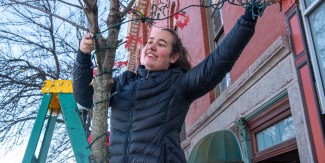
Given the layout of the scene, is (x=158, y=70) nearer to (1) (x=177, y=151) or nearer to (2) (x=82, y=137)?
(1) (x=177, y=151)

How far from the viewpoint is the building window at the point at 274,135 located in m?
4.56

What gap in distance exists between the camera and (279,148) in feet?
15.6

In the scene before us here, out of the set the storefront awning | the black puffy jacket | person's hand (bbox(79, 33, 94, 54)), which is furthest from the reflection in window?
person's hand (bbox(79, 33, 94, 54))

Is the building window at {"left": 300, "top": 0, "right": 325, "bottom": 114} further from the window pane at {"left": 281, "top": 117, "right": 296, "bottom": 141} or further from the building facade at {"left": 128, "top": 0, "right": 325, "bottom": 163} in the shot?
the window pane at {"left": 281, "top": 117, "right": 296, "bottom": 141}

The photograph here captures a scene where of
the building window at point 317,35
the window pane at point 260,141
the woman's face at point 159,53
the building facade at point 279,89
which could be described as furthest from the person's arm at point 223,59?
the window pane at point 260,141

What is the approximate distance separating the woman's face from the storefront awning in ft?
11.2

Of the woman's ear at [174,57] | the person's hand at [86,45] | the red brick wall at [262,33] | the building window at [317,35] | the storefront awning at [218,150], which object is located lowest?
the person's hand at [86,45]

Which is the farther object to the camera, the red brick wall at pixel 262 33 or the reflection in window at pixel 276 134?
the red brick wall at pixel 262 33

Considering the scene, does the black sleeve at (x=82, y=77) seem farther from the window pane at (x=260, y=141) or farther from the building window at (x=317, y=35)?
the window pane at (x=260, y=141)

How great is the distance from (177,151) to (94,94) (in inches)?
26.1

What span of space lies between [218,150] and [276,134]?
3.05ft

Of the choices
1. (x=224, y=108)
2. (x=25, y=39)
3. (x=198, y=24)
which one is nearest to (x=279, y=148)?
(x=224, y=108)

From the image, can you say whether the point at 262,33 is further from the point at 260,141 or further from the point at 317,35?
the point at 260,141

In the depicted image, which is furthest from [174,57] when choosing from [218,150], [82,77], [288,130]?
[218,150]
